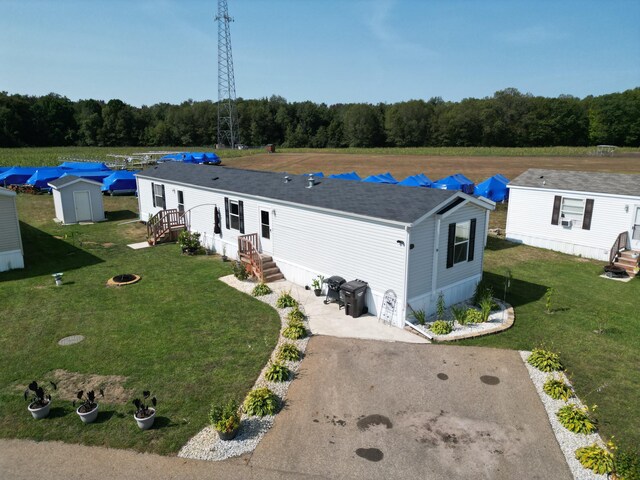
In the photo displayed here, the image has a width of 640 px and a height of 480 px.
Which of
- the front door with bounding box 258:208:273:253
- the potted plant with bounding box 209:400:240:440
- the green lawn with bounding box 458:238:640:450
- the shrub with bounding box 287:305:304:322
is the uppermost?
the front door with bounding box 258:208:273:253

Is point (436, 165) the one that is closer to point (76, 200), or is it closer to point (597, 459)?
point (76, 200)

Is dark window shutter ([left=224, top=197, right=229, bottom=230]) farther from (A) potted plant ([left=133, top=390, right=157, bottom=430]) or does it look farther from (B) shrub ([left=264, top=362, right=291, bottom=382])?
(A) potted plant ([left=133, top=390, right=157, bottom=430])

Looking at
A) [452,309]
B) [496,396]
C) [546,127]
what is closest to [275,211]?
[452,309]

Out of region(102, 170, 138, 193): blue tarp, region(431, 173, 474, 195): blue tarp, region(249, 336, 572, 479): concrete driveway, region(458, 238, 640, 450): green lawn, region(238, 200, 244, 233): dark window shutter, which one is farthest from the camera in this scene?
region(102, 170, 138, 193): blue tarp

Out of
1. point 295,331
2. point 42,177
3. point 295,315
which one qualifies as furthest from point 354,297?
point 42,177

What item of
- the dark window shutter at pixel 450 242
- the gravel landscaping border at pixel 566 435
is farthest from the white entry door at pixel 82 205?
the gravel landscaping border at pixel 566 435

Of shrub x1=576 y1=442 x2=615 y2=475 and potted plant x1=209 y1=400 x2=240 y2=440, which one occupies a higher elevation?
potted plant x1=209 y1=400 x2=240 y2=440

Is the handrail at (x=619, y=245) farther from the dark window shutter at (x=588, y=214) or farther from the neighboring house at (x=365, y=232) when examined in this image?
the neighboring house at (x=365, y=232)

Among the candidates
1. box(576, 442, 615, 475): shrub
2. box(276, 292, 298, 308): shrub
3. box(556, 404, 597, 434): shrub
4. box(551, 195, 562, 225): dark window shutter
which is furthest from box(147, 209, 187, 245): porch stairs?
box(576, 442, 615, 475): shrub

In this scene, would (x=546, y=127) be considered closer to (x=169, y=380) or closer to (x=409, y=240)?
(x=409, y=240)
